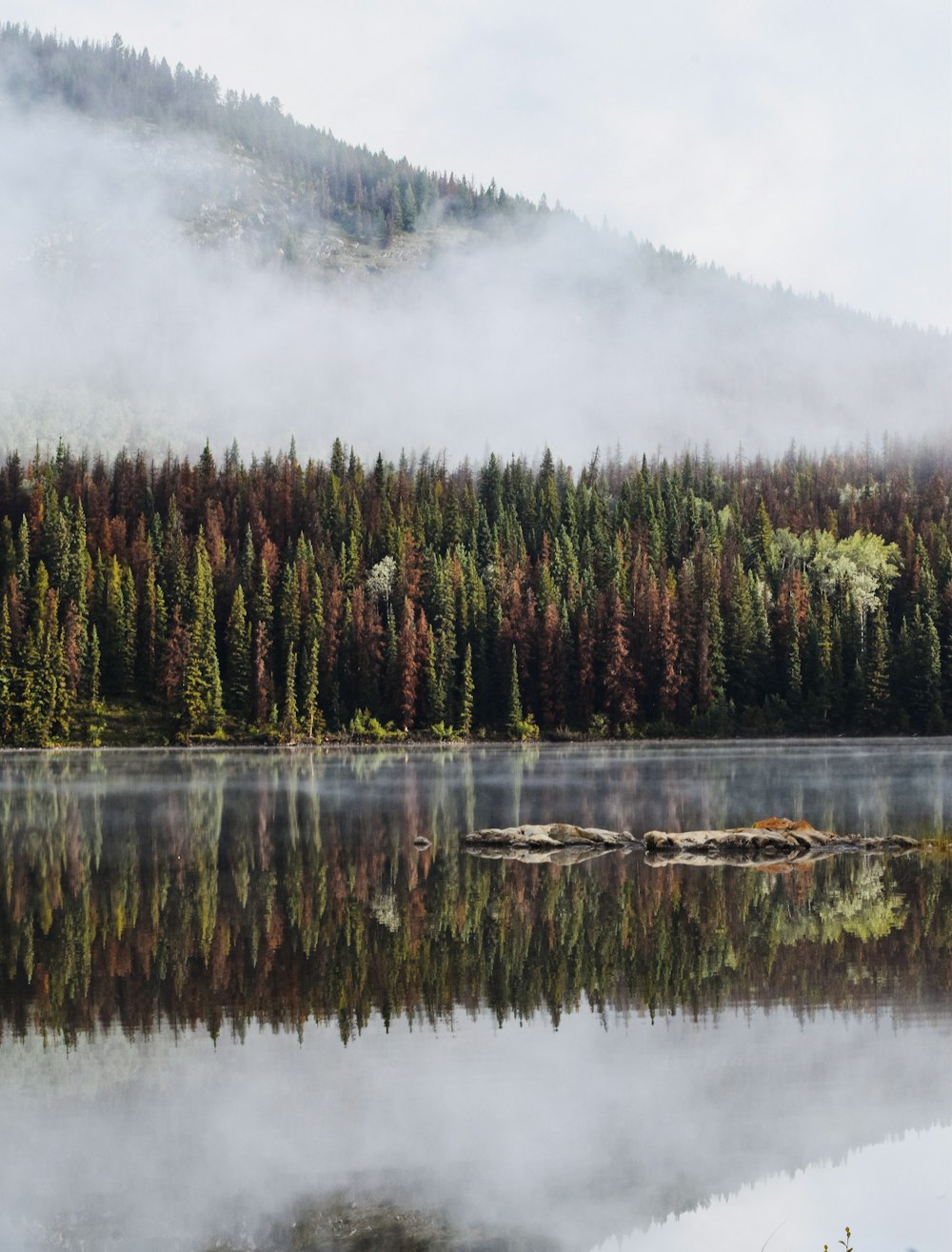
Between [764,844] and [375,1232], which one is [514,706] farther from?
[375,1232]

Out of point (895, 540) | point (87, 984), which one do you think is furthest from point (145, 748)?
point (87, 984)

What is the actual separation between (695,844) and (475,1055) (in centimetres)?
2380

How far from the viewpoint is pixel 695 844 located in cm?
4212

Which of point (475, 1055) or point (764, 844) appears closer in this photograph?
point (475, 1055)

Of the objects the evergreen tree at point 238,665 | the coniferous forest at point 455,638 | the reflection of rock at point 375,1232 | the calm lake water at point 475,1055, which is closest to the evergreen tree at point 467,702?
the coniferous forest at point 455,638

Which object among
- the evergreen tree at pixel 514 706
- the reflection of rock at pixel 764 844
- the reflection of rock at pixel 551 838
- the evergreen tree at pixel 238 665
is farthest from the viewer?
the evergreen tree at pixel 238 665

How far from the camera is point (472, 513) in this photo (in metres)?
193

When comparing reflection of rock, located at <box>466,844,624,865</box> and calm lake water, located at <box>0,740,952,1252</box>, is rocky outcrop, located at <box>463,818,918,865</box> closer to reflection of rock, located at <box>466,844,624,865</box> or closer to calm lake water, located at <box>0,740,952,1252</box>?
reflection of rock, located at <box>466,844,624,865</box>

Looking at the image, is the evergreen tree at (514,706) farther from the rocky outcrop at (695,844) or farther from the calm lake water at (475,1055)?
the calm lake water at (475,1055)

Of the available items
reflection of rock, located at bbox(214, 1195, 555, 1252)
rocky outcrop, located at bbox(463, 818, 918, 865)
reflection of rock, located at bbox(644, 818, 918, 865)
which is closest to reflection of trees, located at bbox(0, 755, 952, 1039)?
rocky outcrop, located at bbox(463, 818, 918, 865)

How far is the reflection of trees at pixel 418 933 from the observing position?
73.4 feet

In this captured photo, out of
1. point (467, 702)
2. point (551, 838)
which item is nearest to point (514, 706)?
point (467, 702)

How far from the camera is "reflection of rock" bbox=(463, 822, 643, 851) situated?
4372 cm

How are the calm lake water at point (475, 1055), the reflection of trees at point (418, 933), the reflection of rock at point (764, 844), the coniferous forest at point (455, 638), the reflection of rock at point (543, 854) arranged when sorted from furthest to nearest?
1. the coniferous forest at point (455, 638)
2. the reflection of rock at point (764, 844)
3. the reflection of rock at point (543, 854)
4. the reflection of trees at point (418, 933)
5. the calm lake water at point (475, 1055)
